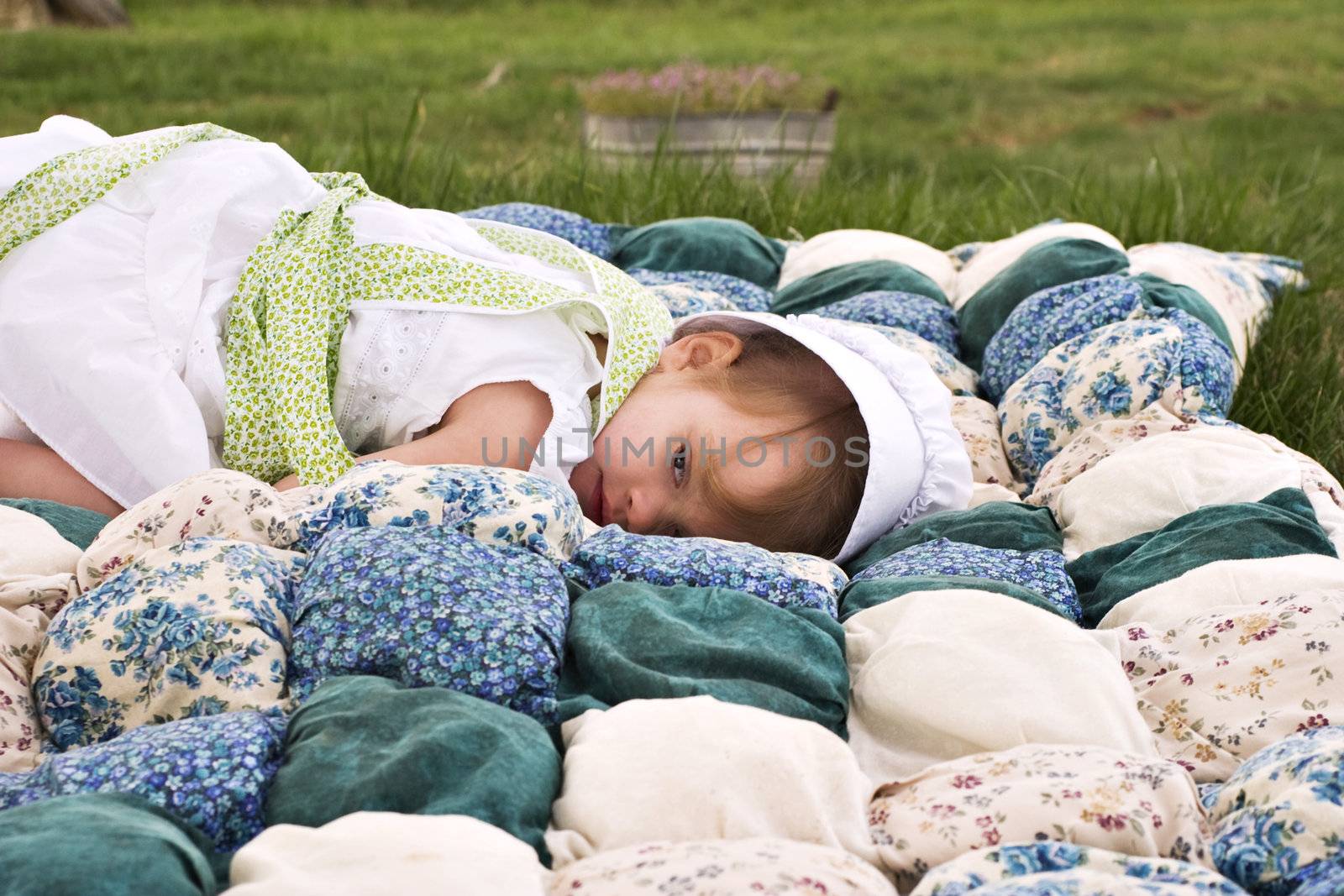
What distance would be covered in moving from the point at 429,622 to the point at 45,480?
822mm

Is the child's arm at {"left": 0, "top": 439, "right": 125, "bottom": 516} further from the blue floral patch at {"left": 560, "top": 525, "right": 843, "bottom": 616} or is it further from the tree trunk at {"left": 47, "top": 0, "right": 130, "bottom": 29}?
the tree trunk at {"left": 47, "top": 0, "right": 130, "bottom": 29}

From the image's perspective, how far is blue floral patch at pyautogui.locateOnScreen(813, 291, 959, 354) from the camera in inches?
A: 92.8

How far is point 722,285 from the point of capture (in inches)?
100

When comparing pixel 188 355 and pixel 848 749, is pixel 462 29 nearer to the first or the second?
pixel 188 355

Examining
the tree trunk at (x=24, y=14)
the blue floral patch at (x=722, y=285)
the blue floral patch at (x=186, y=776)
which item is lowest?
the tree trunk at (x=24, y=14)

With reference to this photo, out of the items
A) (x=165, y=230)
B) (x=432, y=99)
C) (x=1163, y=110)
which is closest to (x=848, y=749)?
(x=165, y=230)

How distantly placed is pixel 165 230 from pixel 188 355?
181 mm

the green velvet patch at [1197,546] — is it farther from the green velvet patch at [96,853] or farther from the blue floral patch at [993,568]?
the green velvet patch at [96,853]

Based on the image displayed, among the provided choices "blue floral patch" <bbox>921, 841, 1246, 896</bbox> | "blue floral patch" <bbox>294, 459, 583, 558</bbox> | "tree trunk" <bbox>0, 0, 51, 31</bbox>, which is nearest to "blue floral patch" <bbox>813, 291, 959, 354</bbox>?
"blue floral patch" <bbox>294, 459, 583, 558</bbox>

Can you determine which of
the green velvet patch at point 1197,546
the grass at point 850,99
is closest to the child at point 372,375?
the green velvet patch at point 1197,546

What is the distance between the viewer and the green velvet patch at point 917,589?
1384 millimetres

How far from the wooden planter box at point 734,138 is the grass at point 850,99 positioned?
0.54ft

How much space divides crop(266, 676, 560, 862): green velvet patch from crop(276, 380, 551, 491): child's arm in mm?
682

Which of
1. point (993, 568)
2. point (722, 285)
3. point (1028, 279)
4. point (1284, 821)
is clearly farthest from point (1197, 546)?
point (722, 285)
